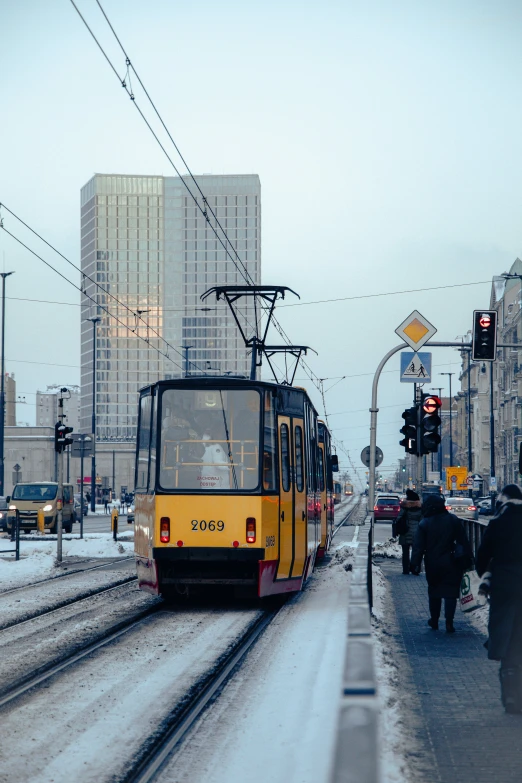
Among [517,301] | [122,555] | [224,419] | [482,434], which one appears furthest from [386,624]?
[482,434]

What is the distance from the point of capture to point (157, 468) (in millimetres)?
14562

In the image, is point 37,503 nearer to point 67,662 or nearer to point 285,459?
point 285,459

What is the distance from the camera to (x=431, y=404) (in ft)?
66.3

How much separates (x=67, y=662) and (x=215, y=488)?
4.59 m

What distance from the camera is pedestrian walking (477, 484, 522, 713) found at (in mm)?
7668

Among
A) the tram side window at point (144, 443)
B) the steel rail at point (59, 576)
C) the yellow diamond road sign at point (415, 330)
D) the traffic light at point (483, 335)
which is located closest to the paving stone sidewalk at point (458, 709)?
the tram side window at point (144, 443)

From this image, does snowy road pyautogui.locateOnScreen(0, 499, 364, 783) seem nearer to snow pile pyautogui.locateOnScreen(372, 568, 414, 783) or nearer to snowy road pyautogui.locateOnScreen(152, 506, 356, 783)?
snowy road pyautogui.locateOnScreen(152, 506, 356, 783)

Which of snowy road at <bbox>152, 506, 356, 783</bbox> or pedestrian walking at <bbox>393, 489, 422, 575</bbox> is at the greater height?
pedestrian walking at <bbox>393, 489, 422, 575</bbox>

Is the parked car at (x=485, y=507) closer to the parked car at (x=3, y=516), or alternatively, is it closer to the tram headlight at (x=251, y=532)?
the parked car at (x=3, y=516)

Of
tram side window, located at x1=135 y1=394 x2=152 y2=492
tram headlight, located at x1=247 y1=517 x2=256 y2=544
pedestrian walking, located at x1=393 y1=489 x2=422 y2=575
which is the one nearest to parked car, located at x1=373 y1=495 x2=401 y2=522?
pedestrian walking, located at x1=393 y1=489 x2=422 y2=575

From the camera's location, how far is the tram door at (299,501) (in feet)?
51.4

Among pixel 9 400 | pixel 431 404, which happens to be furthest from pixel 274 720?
pixel 9 400

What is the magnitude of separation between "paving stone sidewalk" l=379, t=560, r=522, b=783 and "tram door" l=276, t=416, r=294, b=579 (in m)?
2.42

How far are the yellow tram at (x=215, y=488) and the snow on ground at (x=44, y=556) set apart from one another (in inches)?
191
